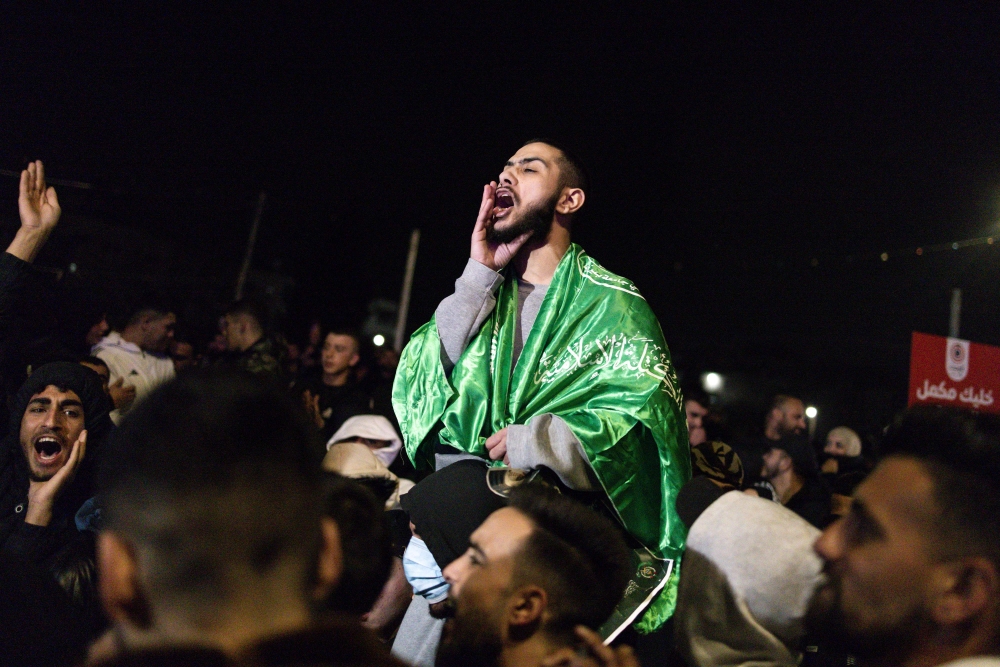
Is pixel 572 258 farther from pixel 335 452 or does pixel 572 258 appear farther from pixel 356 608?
pixel 335 452

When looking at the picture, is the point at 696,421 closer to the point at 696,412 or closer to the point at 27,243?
the point at 696,412

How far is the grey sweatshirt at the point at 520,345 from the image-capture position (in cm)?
250

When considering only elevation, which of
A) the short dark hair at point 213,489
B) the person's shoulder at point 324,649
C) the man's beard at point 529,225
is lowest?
the person's shoulder at point 324,649

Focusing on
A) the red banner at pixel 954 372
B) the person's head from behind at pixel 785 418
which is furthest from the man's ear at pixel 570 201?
the red banner at pixel 954 372

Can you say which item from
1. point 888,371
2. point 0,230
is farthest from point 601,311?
point 888,371

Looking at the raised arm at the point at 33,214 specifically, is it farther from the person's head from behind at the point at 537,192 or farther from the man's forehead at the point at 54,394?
the person's head from behind at the point at 537,192

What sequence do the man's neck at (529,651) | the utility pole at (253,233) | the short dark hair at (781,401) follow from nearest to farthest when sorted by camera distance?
the man's neck at (529,651) → the short dark hair at (781,401) → the utility pole at (253,233)

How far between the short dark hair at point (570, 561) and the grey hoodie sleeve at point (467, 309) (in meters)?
0.68

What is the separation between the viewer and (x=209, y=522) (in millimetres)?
1085

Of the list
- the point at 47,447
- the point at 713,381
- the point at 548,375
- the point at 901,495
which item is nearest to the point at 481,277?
the point at 548,375

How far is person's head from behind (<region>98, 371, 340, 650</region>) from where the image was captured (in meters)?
1.08

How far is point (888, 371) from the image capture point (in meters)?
26.4

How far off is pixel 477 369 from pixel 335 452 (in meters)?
1.75

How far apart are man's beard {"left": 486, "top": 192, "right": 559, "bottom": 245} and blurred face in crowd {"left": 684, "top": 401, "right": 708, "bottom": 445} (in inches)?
116
